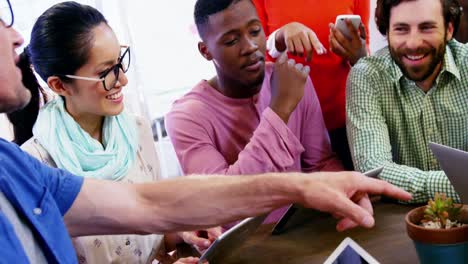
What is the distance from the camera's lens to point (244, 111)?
72.8 inches

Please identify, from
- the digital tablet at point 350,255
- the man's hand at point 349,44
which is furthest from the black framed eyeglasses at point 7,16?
the man's hand at point 349,44

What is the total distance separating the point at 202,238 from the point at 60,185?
1.56 feet

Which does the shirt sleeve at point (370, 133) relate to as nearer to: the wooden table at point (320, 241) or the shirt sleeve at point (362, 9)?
the wooden table at point (320, 241)

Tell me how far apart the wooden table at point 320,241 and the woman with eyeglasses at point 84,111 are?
242 millimetres

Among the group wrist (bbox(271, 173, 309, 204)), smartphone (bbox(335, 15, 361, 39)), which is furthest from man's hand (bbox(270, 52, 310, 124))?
wrist (bbox(271, 173, 309, 204))

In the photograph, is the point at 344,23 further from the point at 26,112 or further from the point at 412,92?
the point at 26,112

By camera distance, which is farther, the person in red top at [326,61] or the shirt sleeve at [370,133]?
the person in red top at [326,61]

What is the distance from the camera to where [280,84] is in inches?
68.0

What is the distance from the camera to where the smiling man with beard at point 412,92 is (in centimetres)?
171

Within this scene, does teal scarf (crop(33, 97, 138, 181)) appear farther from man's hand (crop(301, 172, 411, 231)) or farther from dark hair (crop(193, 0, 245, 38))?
man's hand (crop(301, 172, 411, 231))

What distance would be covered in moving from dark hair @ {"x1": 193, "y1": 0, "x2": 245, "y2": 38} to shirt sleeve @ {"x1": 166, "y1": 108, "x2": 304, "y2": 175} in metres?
0.31

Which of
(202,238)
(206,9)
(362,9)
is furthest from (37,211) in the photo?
(362,9)

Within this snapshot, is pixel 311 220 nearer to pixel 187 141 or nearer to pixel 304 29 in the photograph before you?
pixel 187 141

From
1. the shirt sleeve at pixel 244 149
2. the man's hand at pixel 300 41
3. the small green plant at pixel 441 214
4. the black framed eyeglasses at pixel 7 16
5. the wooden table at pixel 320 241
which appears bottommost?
the wooden table at pixel 320 241
